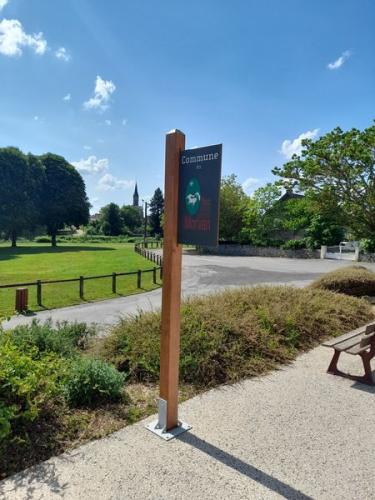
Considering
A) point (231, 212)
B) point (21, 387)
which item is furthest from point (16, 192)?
point (21, 387)

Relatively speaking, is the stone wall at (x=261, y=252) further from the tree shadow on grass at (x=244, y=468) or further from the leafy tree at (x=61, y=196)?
the tree shadow on grass at (x=244, y=468)

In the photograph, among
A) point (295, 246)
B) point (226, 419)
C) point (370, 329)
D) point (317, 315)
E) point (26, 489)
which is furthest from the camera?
point (295, 246)

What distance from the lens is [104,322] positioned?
879 cm

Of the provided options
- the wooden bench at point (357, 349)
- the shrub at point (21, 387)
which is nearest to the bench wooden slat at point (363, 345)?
the wooden bench at point (357, 349)

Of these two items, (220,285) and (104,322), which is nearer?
(104,322)

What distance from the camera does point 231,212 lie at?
144 ft

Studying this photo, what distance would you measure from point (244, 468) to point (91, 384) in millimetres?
1696

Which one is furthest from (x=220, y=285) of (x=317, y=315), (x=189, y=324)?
(x=189, y=324)

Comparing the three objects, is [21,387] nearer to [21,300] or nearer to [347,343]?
[347,343]

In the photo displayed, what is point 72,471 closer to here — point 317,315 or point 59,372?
point 59,372

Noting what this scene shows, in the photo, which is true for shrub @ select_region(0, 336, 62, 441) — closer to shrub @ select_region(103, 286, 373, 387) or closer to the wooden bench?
shrub @ select_region(103, 286, 373, 387)

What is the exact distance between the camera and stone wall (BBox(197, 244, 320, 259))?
3597cm

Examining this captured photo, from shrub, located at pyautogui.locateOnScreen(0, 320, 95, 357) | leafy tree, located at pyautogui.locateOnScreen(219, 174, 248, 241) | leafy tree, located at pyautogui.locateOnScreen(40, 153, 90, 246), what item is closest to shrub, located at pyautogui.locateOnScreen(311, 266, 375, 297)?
shrub, located at pyautogui.locateOnScreen(0, 320, 95, 357)

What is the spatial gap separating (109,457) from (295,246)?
36.9 m
